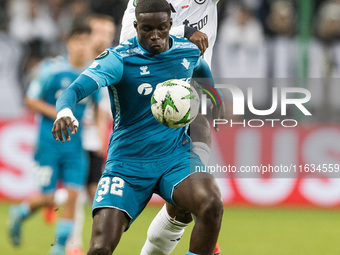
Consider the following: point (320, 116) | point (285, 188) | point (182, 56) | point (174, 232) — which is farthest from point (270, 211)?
point (182, 56)

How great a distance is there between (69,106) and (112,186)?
81 cm

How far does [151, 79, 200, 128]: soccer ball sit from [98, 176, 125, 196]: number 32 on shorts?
0.53m

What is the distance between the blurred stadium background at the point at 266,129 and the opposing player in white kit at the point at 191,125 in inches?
158

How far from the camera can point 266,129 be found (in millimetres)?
11961

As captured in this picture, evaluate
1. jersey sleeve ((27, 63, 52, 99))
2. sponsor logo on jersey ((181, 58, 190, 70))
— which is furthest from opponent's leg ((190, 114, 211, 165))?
jersey sleeve ((27, 63, 52, 99))

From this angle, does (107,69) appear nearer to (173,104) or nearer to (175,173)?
(173,104)

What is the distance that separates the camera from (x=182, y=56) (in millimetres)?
5754

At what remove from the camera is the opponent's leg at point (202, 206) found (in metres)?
5.32

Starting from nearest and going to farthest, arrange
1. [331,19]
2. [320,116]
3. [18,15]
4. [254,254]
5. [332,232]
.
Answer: [254,254] < [332,232] < [320,116] < [331,19] < [18,15]

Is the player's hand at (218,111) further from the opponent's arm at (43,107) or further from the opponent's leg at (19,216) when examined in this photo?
the opponent's leg at (19,216)

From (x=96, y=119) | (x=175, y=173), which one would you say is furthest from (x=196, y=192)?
(x=96, y=119)

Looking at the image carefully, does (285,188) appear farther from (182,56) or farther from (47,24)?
(182,56)

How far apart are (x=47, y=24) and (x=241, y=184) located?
4574mm

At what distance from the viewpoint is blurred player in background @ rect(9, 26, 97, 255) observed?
A: 29.0 feet
